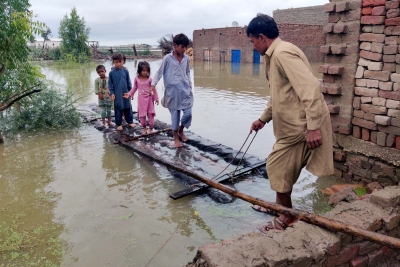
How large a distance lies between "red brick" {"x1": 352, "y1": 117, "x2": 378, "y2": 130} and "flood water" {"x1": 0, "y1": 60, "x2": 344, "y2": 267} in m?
0.88

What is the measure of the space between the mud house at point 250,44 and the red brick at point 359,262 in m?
24.5

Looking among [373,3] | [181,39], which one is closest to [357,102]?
[373,3]

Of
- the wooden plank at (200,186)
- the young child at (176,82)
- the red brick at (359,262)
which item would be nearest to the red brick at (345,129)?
the wooden plank at (200,186)

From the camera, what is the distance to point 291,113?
2.90 metres

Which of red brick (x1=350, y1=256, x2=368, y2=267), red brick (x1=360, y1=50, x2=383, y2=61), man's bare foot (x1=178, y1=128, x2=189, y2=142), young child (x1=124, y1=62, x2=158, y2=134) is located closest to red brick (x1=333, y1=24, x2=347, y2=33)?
red brick (x1=360, y1=50, x2=383, y2=61)

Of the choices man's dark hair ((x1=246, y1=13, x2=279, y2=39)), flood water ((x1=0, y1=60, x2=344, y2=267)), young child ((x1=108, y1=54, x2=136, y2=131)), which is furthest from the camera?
young child ((x1=108, y1=54, x2=136, y2=131))

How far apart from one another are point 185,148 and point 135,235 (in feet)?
8.62

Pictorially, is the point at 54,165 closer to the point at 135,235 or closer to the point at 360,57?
the point at 135,235

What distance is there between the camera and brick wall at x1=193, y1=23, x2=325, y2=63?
25.6 meters

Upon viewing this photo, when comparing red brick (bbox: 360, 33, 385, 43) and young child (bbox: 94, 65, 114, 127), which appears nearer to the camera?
red brick (bbox: 360, 33, 385, 43)

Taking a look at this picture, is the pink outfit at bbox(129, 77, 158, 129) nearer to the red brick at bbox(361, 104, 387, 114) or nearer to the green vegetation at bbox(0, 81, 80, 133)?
the green vegetation at bbox(0, 81, 80, 133)

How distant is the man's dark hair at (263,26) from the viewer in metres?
2.90

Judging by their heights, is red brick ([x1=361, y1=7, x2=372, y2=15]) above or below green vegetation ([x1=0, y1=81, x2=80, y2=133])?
above

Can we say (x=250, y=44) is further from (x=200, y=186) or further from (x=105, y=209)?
(x=105, y=209)
